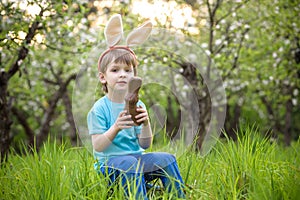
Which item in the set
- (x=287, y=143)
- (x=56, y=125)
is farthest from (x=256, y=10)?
(x=56, y=125)

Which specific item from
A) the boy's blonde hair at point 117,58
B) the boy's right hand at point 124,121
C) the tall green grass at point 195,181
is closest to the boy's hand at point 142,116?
the boy's right hand at point 124,121

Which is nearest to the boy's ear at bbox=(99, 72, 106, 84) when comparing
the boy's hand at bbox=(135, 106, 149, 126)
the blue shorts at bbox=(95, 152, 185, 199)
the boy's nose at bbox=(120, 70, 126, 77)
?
the boy's nose at bbox=(120, 70, 126, 77)

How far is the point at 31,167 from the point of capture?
3318 millimetres

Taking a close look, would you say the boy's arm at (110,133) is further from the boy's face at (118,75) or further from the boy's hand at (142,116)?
the boy's face at (118,75)

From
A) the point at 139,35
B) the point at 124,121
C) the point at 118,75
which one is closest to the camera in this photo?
the point at 124,121

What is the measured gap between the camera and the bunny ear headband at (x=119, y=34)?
282cm

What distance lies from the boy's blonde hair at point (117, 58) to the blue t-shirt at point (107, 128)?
0.68 feet

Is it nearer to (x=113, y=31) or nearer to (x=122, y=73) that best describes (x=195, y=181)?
(x=122, y=73)

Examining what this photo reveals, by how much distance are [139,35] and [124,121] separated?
1.87 ft

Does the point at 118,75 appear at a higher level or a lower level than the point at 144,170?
higher

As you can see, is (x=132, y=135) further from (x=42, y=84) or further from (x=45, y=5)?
(x=42, y=84)

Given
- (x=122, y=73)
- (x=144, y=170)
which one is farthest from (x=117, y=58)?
(x=144, y=170)

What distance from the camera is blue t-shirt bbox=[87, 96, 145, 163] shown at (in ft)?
9.06

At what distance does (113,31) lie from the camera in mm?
2855
